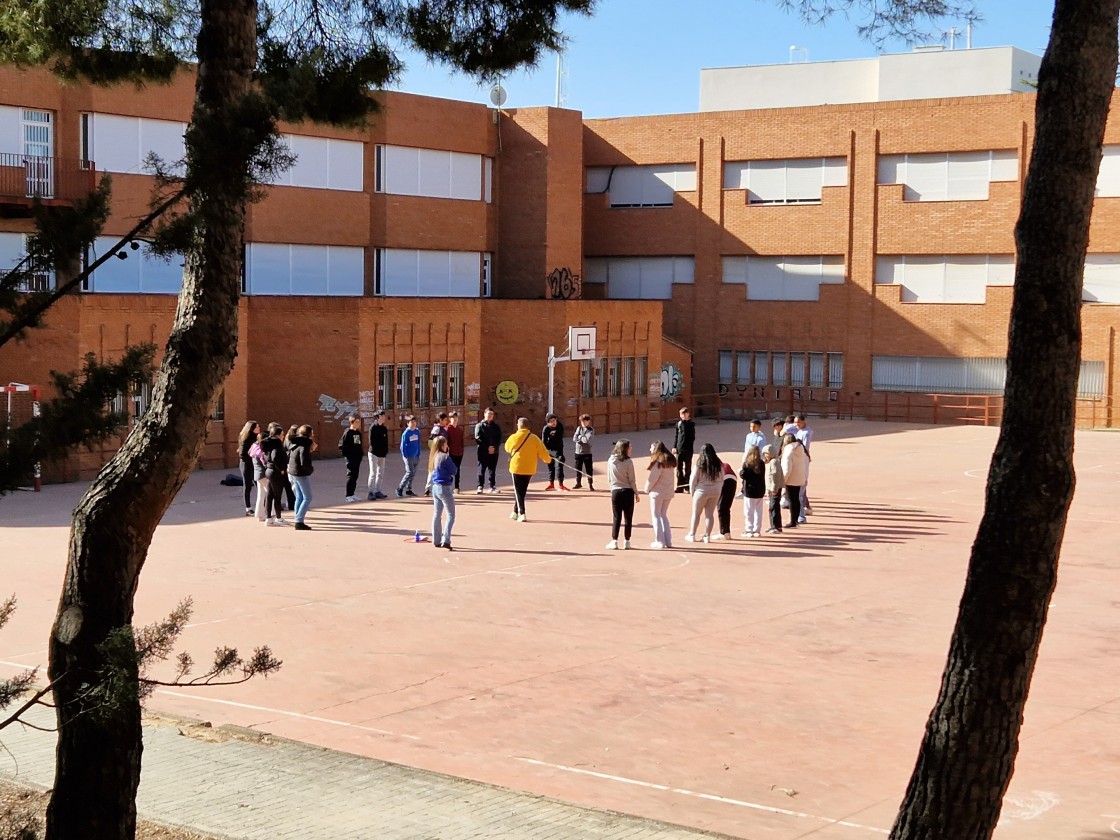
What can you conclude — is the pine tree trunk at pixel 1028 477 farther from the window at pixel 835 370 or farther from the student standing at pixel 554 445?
the window at pixel 835 370

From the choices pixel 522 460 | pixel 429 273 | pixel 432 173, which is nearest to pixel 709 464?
pixel 522 460

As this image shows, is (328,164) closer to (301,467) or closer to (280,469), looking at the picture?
(280,469)

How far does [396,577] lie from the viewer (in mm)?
18562

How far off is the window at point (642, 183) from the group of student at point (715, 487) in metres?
28.6

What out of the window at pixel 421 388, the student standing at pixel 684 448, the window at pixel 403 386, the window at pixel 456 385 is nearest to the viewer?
the student standing at pixel 684 448

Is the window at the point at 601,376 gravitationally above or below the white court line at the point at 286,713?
above

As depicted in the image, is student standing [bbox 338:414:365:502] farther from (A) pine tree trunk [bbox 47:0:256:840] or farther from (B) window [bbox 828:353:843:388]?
(B) window [bbox 828:353:843:388]

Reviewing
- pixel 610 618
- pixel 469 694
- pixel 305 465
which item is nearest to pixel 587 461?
pixel 305 465

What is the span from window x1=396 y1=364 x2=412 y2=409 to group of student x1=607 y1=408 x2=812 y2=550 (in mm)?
14882

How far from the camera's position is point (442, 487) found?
20.5 m

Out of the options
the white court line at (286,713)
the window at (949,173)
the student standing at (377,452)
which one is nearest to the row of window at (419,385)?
the student standing at (377,452)

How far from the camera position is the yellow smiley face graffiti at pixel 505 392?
40719 millimetres

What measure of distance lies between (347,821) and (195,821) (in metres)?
0.98

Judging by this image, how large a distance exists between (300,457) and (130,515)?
1336 centimetres
